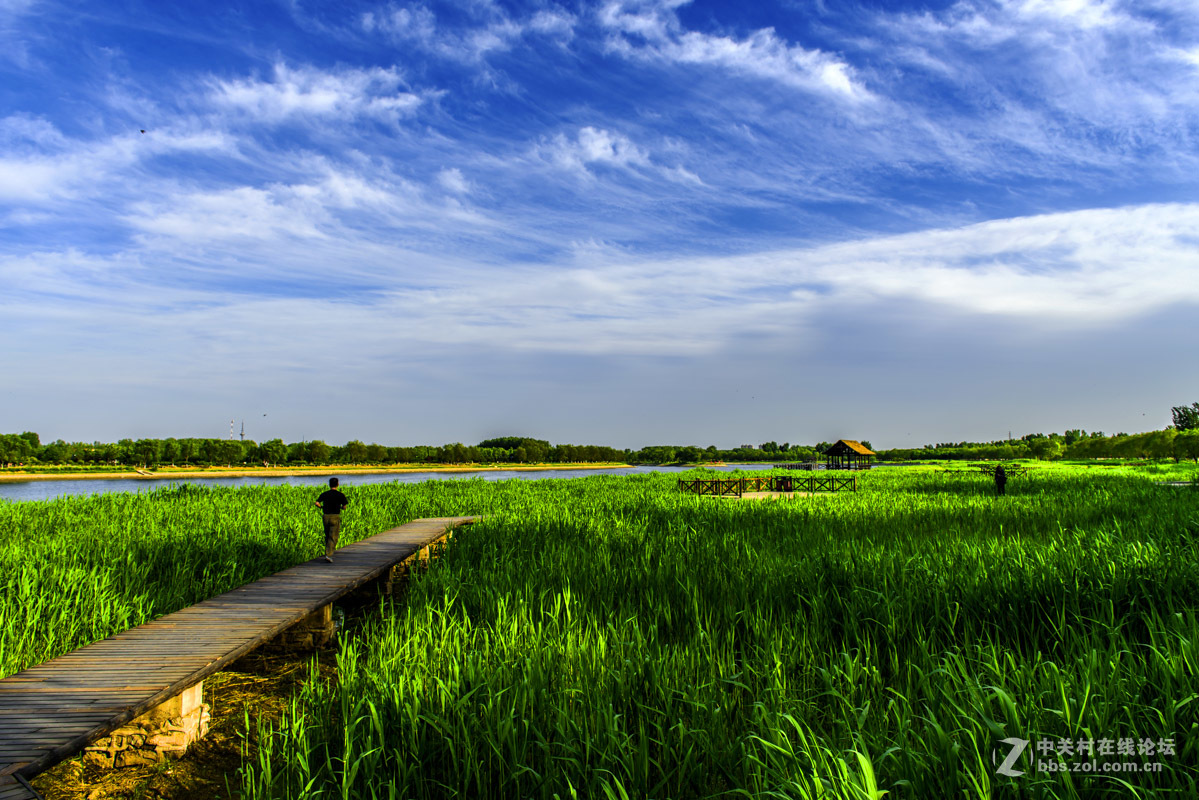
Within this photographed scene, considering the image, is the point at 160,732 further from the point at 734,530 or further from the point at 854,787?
the point at 734,530

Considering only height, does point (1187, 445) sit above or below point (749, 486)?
above

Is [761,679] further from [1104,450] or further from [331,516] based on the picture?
[1104,450]

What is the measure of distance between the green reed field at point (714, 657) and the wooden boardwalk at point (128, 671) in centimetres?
78

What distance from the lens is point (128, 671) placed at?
4.39 metres

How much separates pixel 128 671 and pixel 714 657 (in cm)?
462

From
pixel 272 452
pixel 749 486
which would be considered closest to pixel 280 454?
pixel 272 452

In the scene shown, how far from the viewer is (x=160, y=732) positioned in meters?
4.30

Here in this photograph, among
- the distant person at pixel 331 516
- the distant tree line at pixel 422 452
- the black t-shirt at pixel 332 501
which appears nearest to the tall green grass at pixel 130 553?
the distant person at pixel 331 516

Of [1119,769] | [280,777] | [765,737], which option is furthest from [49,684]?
[1119,769]

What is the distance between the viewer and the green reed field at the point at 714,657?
316 cm

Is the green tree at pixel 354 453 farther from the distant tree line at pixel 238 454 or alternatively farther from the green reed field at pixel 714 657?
the green reed field at pixel 714 657

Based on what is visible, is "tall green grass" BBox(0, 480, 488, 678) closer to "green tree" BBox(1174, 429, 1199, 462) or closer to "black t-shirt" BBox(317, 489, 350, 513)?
"black t-shirt" BBox(317, 489, 350, 513)

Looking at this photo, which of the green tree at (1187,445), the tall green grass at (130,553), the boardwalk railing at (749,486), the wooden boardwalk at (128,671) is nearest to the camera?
the wooden boardwalk at (128,671)

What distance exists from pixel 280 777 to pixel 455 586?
152 inches
